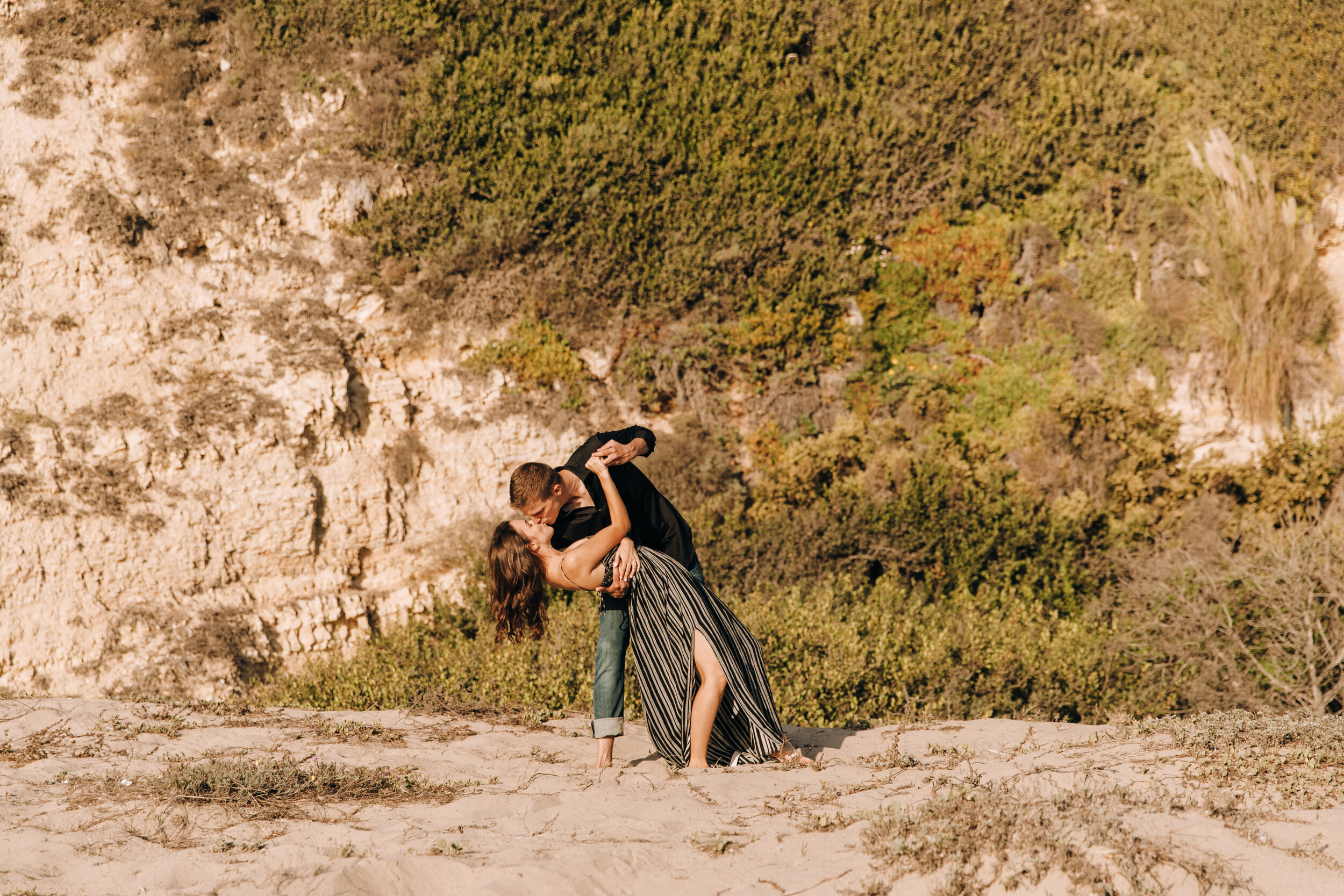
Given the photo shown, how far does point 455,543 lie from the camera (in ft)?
26.5

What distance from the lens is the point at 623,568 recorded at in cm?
398

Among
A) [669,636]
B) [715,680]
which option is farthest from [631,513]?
[715,680]

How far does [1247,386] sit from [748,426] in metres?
4.79

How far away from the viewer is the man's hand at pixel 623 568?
396 cm

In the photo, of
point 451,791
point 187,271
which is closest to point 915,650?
point 451,791

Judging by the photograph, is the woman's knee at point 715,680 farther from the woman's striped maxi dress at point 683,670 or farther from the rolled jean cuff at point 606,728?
the rolled jean cuff at point 606,728

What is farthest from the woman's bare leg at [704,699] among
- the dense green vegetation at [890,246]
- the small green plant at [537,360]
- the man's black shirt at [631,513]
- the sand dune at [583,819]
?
the small green plant at [537,360]

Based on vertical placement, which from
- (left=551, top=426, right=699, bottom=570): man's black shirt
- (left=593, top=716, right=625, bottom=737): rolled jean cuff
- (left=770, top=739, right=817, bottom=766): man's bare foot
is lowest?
(left=770, top=739, right=817, bottom=766): man's bare foot

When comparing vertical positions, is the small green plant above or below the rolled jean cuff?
above

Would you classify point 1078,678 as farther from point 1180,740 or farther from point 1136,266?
point 1136,266

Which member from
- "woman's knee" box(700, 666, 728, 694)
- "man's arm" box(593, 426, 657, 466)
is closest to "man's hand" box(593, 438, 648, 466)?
"man's arm" box(593, 426, 657, 466)

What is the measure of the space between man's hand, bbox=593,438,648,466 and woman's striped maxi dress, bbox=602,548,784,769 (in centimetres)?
40

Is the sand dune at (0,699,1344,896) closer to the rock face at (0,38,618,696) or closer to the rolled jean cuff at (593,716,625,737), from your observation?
the rolled jean cuff at (593,716,625,737)

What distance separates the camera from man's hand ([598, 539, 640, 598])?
396cm
